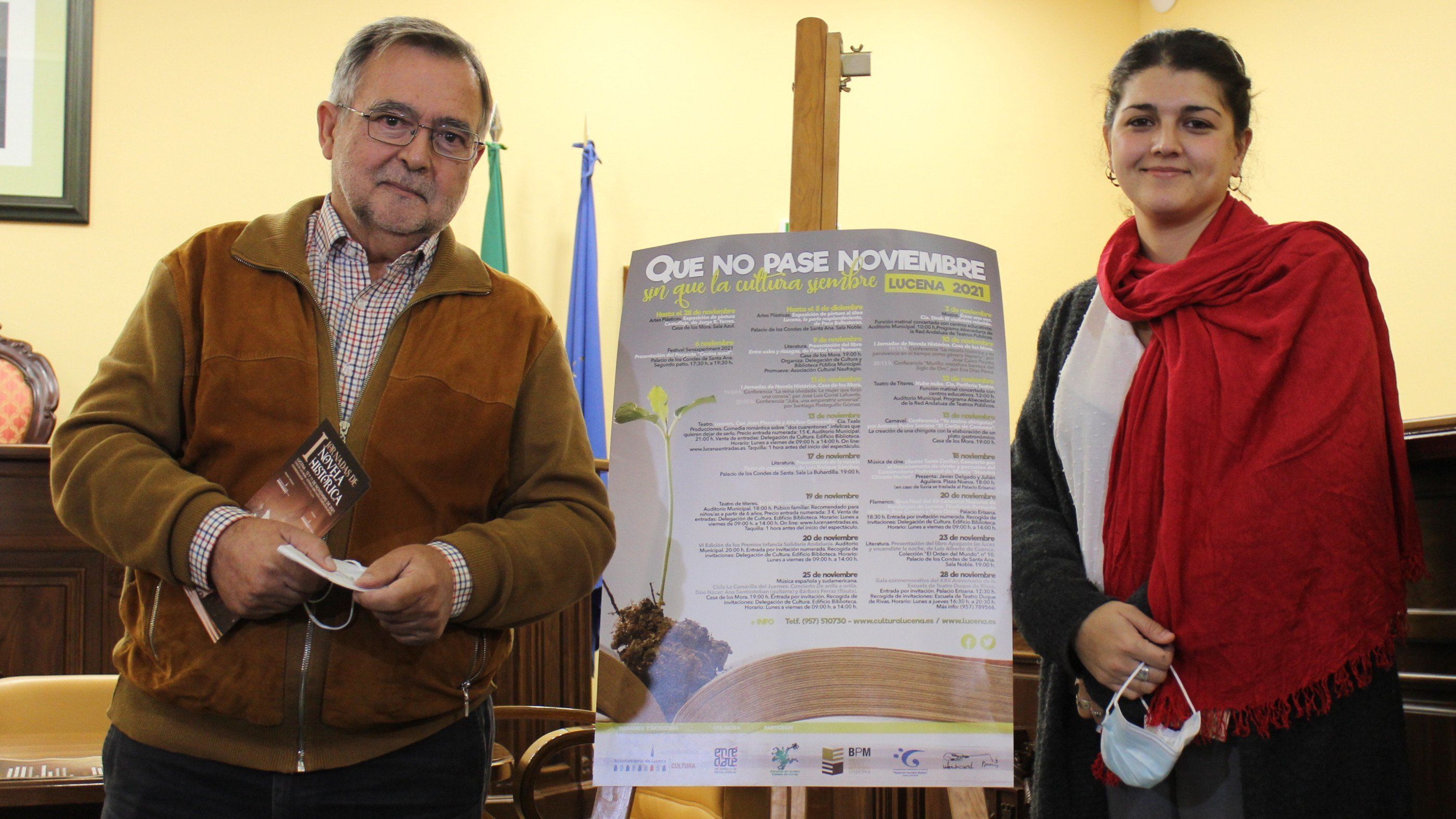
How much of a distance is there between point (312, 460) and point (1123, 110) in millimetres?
1149

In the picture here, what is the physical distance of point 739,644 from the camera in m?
1.48

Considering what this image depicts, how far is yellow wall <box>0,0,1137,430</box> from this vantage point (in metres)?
4.68

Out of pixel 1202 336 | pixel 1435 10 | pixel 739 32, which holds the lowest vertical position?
pixel 1202 336

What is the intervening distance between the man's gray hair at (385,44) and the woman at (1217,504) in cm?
93

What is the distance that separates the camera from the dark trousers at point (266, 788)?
126 centimetres

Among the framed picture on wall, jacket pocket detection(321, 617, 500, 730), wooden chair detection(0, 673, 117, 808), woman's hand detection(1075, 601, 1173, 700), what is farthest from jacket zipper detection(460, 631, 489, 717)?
the framed picture on wall

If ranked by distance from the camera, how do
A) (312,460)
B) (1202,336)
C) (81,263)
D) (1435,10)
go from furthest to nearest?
(81,263) → (1435,10) → (1202,336) → (312,460)

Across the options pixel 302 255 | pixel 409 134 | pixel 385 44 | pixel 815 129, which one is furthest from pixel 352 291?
pixel 815 129

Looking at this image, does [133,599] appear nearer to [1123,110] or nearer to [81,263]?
[1123,110]

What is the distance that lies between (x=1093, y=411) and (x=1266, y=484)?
23 centimetres

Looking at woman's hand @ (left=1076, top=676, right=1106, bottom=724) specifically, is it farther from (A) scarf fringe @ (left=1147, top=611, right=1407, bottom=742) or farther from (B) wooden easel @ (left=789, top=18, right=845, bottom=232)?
(B) wooden easel @ (left=789, top=18, right=845, bottom=232)

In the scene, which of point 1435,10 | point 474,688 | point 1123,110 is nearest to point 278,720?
point 474,688

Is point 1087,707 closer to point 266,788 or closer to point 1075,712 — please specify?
point 1075,712

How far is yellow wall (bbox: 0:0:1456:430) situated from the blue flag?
233 millimetres
